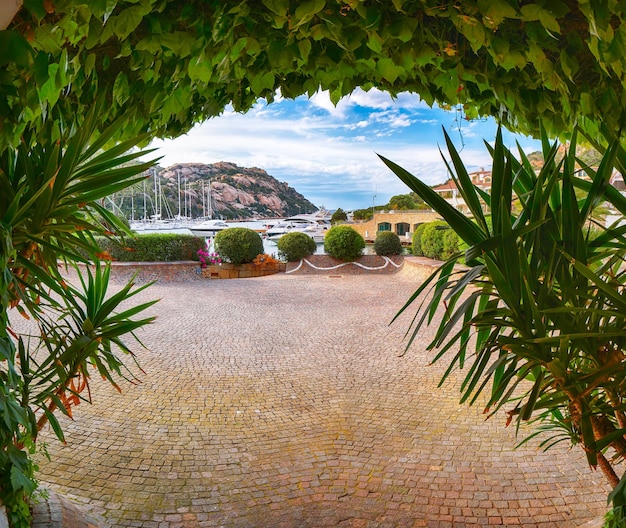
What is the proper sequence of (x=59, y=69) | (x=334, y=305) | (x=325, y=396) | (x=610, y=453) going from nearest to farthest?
(x=59, y=69)
(x=610, y=453)
(x=325, y=396)
(x=334, y=305)

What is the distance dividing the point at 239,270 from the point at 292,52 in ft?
34.5

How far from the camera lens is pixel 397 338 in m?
5.95

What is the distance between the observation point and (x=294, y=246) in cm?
1316

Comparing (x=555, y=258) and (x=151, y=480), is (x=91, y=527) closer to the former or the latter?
(x=151, y=480)

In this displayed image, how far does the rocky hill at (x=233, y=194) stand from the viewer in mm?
37688

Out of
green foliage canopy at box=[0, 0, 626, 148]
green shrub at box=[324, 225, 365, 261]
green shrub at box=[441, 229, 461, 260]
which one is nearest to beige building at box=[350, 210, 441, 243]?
green shrub at box=[324, 225, 365, 261]

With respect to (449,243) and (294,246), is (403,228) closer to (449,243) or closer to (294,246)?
(294,246)

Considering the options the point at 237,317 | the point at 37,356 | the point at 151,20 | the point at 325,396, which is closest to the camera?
the point at 151,20

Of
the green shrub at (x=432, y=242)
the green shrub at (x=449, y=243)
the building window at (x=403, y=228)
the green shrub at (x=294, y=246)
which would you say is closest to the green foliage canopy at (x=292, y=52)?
the green shrub at (x=449, y=243)

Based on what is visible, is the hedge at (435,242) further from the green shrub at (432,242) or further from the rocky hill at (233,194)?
the rocky hill at (233,194)

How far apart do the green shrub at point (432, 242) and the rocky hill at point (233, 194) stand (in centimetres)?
2627

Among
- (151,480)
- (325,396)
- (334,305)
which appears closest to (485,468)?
(325,396)

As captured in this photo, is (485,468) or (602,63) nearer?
(602,63)

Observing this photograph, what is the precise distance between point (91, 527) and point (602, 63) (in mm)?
2979
